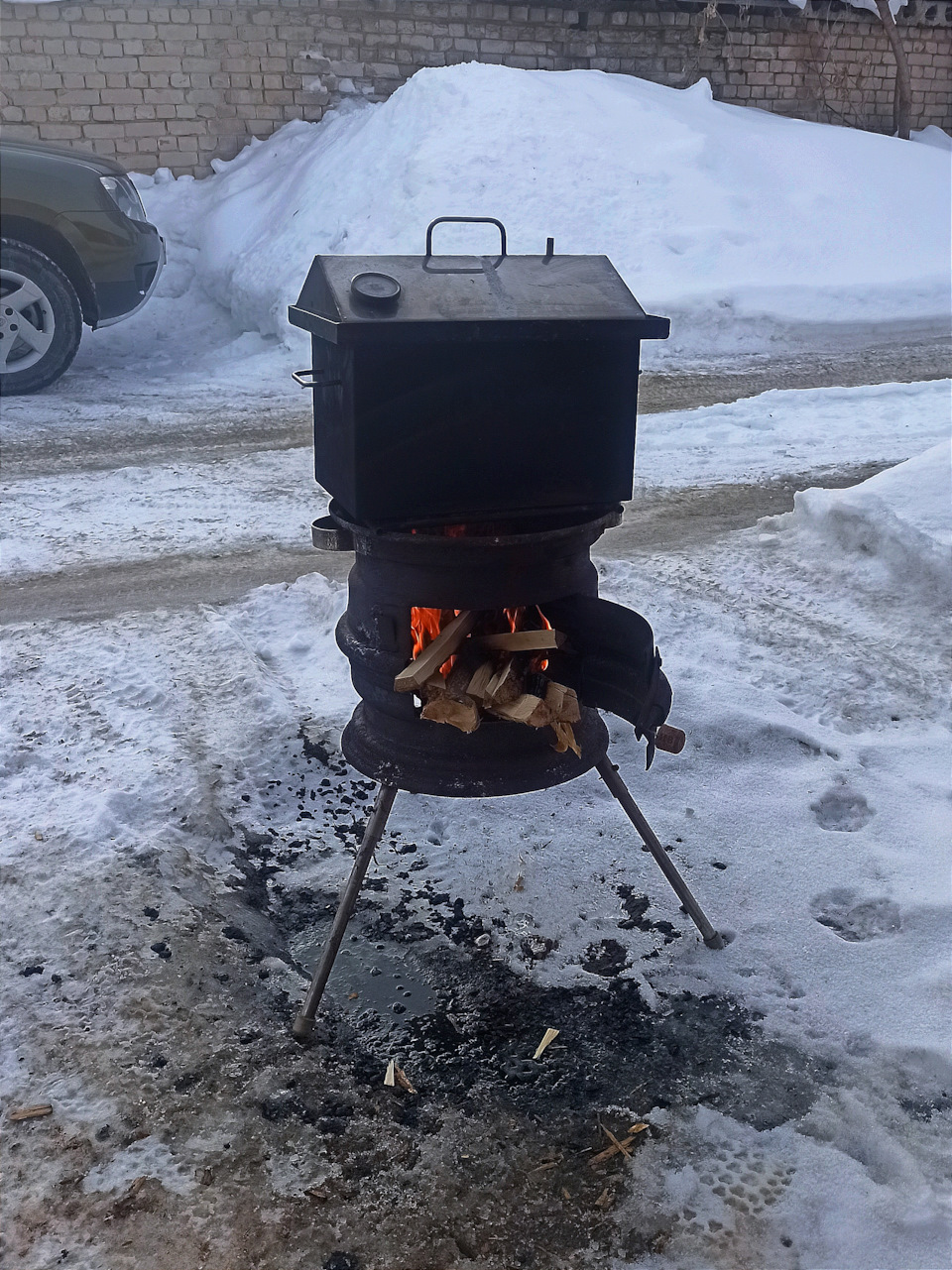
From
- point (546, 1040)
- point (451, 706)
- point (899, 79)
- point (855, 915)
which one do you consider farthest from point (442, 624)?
point (899, 79)

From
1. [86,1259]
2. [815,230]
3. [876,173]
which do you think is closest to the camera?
[86,1259]

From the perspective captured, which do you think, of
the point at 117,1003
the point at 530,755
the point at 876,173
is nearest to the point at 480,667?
the point at 530,755

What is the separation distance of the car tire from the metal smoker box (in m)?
6.40

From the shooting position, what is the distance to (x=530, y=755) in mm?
2814

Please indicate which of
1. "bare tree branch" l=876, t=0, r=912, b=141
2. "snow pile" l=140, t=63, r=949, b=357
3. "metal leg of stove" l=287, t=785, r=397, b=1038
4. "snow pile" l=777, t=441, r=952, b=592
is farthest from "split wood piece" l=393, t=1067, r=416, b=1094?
"bare tree branch" l=876, t=0, r=912, b=141

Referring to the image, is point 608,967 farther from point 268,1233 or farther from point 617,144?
point 617,144

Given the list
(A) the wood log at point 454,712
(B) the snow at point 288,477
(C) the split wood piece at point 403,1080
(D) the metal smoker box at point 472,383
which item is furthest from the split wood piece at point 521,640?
(B) the snow at point 288,477

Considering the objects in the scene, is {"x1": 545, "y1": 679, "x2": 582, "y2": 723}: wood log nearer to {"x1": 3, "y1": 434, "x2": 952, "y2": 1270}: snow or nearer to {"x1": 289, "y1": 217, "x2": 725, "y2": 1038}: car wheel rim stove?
{"x1": 289, "y1": 217, "x2": 725, "y2": 1038}: car wheel rim stove

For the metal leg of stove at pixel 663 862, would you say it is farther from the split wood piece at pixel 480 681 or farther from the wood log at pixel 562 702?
the split wood piece at pixel 480 681

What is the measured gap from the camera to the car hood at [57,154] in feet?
26.0

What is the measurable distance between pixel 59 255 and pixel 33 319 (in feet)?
1.79

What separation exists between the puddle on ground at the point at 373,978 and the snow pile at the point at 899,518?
3.15 m

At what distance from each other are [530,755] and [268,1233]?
1.23 metres

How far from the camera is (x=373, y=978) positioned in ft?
9.77
